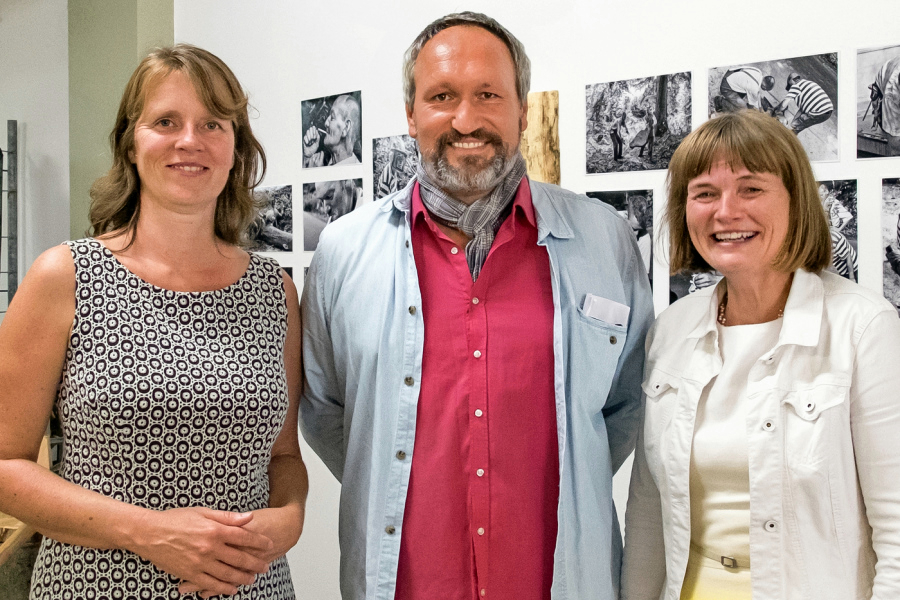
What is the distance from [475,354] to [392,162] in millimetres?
1529

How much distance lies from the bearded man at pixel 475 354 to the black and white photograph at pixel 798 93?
605 mm

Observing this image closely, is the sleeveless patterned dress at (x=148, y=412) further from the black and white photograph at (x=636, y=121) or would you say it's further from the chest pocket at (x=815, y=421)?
the black and white photograph at (x=636, y=121)

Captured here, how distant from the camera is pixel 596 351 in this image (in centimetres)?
189

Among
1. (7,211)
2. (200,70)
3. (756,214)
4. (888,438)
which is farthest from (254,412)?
(7,211)

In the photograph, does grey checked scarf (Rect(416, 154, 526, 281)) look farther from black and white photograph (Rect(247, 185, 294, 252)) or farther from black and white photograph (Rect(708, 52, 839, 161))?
black and white photograph (Rect(247, 185, 294, 252))

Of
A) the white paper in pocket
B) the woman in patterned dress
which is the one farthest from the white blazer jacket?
the woman in patterned dress

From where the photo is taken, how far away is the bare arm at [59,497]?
1.50 metres

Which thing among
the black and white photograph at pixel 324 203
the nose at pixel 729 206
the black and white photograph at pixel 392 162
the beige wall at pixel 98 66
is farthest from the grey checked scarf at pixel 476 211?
the beige wall at pixel 98 66

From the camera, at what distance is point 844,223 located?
2158 millimetres

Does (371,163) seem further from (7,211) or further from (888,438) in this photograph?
(7,211)

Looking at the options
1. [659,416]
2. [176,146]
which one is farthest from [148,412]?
[659,416]

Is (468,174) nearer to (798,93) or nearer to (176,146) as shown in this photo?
(176,146)

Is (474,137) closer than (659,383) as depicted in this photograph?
No

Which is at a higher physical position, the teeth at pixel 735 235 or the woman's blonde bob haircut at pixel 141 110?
the woman's blonde bob haircut at pixel 141 110
